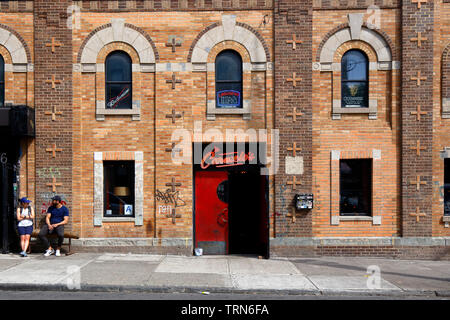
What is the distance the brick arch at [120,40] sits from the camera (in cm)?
1109

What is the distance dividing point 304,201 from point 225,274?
3164 mm

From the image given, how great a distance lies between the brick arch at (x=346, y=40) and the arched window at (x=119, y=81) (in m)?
5.44

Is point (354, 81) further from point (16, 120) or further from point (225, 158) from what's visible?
point (16, 120)

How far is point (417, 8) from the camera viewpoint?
11.0 m

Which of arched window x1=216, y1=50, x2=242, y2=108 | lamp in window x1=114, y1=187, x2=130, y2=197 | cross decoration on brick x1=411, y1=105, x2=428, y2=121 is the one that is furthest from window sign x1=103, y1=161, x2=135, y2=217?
cross decoration on brick x1=411, y1=105, x2=428, y2=121

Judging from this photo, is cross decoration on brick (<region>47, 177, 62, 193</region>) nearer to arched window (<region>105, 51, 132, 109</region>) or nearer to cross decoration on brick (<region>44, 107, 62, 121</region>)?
cross decoration on brick (<region>44, 107, 62, 121</region>)

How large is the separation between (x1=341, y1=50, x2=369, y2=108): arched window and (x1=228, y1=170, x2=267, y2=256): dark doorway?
3419 mm

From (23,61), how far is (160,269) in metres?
6.98

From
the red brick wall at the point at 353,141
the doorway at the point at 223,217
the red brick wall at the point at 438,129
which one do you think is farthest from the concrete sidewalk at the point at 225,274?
the red brick wall at the point at 438,129

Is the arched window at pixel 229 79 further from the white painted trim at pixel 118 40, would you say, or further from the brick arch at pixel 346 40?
the brick arch at pixel 346 40

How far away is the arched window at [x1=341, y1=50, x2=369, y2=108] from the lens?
1126 centimetres

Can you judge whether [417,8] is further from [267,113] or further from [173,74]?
[173,74]

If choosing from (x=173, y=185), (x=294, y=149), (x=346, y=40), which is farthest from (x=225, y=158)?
(x=346, y=40)

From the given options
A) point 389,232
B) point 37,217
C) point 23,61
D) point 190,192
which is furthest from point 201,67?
point 389,232
